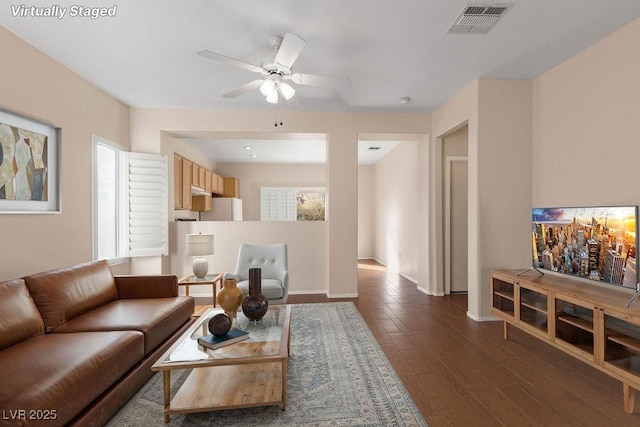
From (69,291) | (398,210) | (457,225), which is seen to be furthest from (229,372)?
(398,210)

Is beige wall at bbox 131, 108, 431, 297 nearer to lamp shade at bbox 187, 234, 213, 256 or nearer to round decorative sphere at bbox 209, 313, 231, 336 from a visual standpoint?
lamp shade at bbox 187, 234, 213, 256

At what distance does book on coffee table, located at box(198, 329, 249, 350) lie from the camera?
2.01 metres

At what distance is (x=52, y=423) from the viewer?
4.80 feet

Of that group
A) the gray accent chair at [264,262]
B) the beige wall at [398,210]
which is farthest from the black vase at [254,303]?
the beige wall at [398,210]

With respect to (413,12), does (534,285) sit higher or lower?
lower

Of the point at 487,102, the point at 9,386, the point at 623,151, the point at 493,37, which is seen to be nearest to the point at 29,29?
the point at 9,386

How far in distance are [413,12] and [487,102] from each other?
5.57 ft

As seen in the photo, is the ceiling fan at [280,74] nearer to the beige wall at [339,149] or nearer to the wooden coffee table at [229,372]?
the beige wall at [339,149]

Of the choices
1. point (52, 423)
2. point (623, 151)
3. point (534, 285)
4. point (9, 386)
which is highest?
point (623, 151)

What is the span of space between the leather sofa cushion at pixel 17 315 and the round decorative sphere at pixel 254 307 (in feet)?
4.52

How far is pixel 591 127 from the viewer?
9.41 feet

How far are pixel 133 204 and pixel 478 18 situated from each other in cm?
436

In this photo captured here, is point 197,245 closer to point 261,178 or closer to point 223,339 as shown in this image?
point 223,339

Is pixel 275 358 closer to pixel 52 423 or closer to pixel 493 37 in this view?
pixel 52 423
